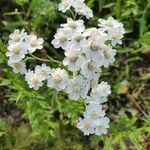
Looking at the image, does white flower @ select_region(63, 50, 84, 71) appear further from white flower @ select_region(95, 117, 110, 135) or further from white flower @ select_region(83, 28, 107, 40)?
white flower @ select_region(95, 117, 110, 135)

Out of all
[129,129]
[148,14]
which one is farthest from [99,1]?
[129,129]

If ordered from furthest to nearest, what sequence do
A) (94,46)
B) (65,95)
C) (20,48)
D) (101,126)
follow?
1. (65,95)
2. (101,126)
3. (20,48)
4. (94,46)

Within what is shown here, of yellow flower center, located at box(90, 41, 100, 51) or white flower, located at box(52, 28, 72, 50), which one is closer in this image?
yellow flower center, located at box(90, 41, 100, 51)

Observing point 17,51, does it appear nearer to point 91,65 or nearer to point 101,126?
point 91,65

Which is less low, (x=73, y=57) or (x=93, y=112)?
(x=73, y=57)

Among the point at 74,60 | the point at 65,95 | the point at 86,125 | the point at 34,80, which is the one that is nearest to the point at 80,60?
the point at 74,60

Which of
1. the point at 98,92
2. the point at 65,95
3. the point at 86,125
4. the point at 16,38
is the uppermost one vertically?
the point at 16,38

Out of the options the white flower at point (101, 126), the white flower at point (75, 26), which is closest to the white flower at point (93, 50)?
the white flower at point (75, 26)

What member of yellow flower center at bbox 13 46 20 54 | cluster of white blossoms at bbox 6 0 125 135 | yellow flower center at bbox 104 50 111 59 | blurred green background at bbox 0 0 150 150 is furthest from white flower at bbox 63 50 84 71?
blurred green background at bbox 0 0 150 150

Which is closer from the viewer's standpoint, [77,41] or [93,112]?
[77,41]
